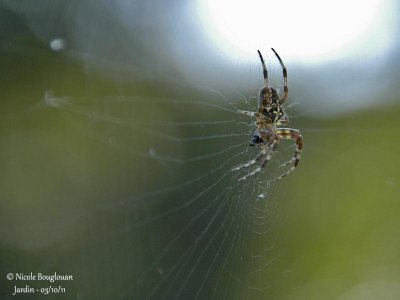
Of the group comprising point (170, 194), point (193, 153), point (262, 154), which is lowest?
point (262, 154)

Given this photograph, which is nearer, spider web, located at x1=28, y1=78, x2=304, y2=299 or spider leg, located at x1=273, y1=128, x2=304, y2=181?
spider web, located at x1=28, y1=78, x2=304, y2=299

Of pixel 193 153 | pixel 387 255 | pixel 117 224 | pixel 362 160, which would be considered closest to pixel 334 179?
pixel 362 160

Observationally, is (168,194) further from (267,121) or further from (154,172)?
(267,121)

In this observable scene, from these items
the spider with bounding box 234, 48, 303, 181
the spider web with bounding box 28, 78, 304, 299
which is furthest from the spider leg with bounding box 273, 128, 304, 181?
the spider web with bounding box 28, 78, 304, 299


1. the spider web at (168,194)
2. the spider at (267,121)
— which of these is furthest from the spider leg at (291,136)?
the spider web at (168,194)

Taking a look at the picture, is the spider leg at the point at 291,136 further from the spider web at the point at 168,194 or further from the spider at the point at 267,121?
the spider web at the point at 168,194

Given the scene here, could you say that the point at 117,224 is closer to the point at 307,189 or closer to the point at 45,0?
the point at 45,0

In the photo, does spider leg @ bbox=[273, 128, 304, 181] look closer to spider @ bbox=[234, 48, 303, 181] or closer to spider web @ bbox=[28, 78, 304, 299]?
spider @ bbox=[234, 48, 303, 181]
